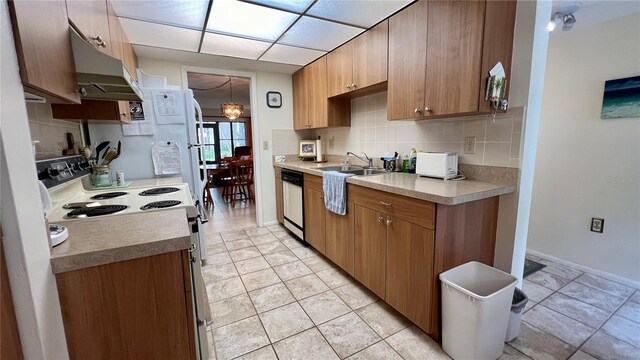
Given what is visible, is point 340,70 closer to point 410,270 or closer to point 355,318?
point 410,270

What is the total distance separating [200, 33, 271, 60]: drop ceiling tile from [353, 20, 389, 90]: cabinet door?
879 mm

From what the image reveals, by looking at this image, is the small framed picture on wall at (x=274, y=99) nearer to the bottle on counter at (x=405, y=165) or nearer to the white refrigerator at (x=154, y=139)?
the white refrigerator at (x=154, y=139)

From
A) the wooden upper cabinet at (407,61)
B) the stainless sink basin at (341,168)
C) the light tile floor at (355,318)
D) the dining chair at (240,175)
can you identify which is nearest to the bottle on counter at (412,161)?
the wooden upper cabinet at (407,61)

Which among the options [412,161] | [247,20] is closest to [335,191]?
[412,161]

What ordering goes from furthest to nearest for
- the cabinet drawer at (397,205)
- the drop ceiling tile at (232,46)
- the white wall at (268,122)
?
the white wall at (268,122) → the drop ceiling tile at (232,46) → the cabinet drawer at (397,205)

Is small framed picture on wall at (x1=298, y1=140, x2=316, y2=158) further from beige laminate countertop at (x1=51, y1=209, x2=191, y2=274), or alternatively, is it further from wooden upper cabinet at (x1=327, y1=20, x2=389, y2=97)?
beige laminate countertop at (x1=51, y1=209, x2=191, y2=274)

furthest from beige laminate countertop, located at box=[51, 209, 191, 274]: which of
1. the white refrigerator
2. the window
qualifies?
the window

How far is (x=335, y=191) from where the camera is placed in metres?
A: 2.22

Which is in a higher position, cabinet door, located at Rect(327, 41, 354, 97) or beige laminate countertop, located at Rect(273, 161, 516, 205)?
cabinet door, located at Rect(327, 41, 354, 97)

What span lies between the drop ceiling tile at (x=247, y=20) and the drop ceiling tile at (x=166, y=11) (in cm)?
9

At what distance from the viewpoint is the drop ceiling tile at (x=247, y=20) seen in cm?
185

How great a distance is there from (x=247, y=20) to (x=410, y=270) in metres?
2.13

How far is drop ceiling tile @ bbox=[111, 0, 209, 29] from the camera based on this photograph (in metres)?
1.77

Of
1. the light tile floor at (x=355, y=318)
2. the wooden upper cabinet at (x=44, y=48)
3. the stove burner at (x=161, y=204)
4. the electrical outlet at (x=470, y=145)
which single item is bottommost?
the light tile floor at (x=355, y=318)
